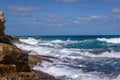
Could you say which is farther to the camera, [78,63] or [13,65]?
[78,63]

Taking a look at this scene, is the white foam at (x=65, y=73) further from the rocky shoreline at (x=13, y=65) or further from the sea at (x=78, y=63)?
the rocky shoreline at (x=13, y=65)

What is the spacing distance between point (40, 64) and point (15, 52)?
36.0ft

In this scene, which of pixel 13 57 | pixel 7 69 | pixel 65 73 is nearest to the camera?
pixel 7 69

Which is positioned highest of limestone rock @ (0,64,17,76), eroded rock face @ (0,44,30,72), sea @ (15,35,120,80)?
eroded rock face @ (0,44,30,72)

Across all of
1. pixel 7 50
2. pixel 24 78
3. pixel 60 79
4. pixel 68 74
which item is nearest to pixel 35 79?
pixel 24 78

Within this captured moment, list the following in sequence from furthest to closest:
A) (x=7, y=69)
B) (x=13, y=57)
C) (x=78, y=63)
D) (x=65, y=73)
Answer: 1. (x=78, y=63)
2. (x=65, y=73)
3. (x=13, y=57)
4. (x=7, y=69)

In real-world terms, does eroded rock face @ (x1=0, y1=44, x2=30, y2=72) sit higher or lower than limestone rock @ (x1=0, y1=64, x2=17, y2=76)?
higher

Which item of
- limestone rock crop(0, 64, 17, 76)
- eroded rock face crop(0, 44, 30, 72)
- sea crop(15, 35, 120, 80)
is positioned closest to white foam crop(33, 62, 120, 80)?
sea crop(15, 35, 120, 80)

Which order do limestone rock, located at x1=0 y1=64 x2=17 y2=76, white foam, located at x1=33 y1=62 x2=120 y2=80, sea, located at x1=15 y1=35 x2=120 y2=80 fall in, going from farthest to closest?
sea, located at x1=15 y1=35 x2=120 y2=80 < white foam, located at x1=33 y1=62 x2=120 y2=80 < limestone rock, located at x1=0 y1=64 x2=17 y2=76

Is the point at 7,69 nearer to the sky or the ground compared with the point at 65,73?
nearer to the sky

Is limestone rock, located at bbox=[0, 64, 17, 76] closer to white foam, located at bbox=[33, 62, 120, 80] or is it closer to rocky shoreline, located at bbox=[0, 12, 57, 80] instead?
rocky shoreline, located at bbox=[0, 12, 57, 80]

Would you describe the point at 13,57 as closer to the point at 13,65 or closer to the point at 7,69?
the point at 13,65

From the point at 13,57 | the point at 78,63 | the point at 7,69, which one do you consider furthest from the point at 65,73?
the point at 7,69

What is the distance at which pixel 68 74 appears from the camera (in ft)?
59.5
